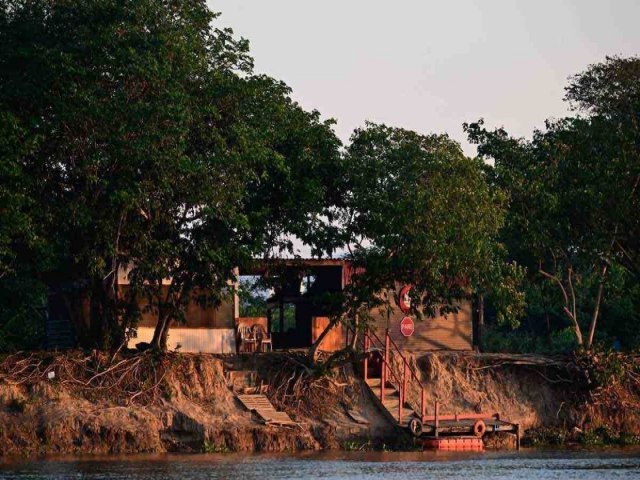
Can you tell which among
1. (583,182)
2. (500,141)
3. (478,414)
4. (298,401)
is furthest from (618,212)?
(298,401)

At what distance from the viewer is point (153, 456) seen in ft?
131

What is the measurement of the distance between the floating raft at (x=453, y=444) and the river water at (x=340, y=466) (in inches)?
39.2

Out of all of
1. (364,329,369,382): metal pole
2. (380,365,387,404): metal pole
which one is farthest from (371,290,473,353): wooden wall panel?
(380,365,387,404): metal pole

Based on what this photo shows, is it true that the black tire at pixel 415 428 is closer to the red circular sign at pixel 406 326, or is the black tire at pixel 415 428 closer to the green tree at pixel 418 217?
the green tree at pixel 418 217

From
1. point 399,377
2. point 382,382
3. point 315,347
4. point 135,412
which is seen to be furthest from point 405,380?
point 135,412

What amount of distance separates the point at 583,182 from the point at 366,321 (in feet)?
31.0

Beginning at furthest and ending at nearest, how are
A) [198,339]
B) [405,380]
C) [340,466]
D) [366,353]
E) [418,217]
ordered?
1. [198,339]
2. [405,380]
3. [366,353]
4. [418,217]
5. [340,466]

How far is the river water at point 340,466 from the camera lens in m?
34.4

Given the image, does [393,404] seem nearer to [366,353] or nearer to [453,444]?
[366,353]

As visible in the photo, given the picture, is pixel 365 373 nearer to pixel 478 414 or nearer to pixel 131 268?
pixel 478 414

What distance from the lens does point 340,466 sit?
122ft

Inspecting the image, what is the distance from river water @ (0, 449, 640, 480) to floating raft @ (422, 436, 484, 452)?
1.00 metres

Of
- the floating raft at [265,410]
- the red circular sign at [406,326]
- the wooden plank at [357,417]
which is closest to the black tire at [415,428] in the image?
the wooden plank at [357,417]

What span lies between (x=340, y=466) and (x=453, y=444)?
6200 millimetres
